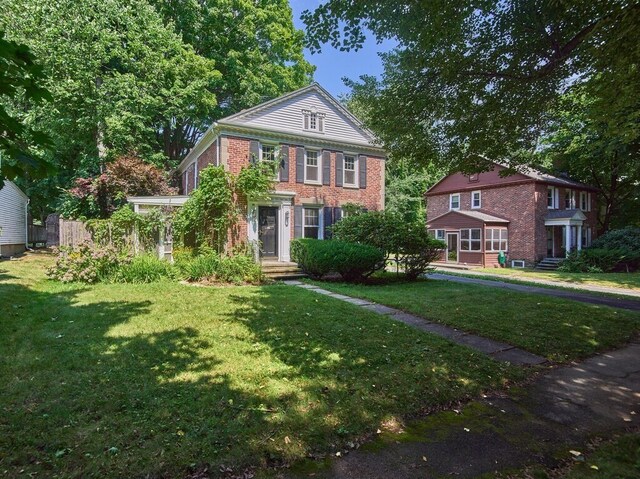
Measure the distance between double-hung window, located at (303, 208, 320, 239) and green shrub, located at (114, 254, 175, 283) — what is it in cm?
616

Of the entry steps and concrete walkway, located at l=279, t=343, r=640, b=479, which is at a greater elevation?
the entry steps

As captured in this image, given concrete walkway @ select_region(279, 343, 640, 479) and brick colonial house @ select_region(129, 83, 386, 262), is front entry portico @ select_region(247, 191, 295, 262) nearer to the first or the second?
brick colonial house @ select_region(129, 83, 386, 262)

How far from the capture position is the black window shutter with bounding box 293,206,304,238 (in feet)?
47.4

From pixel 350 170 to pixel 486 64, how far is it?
31.1 feet

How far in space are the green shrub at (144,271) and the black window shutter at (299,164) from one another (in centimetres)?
658

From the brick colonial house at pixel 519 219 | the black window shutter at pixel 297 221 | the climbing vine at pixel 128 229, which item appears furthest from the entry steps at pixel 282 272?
the brick colonial house at pixel 519 219

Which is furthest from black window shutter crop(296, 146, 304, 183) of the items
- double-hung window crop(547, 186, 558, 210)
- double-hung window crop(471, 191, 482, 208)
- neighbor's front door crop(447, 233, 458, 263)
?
double-hung window crop(547, 186, 558, 210)

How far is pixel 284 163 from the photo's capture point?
47.6ft

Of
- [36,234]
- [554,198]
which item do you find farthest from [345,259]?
[36,234]

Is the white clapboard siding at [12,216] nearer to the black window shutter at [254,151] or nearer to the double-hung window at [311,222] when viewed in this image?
the black window shutter at [254,151]

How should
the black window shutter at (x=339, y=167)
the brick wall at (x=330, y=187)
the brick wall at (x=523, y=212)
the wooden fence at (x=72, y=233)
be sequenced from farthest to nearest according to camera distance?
the brick wall at (x=523, y=212) → the black window shutter at (x=339, y=167) → the brick wall at (x=330, y=187) → the wooden fence at (x=72, y=233)

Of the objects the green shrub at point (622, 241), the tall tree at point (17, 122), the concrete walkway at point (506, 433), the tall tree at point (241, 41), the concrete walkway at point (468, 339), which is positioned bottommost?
the concrete walkway at point (506, 433)

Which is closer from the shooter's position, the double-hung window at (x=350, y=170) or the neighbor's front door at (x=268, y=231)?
the neighbor's front door at (x=268, y=231)

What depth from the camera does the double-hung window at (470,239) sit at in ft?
74.7
